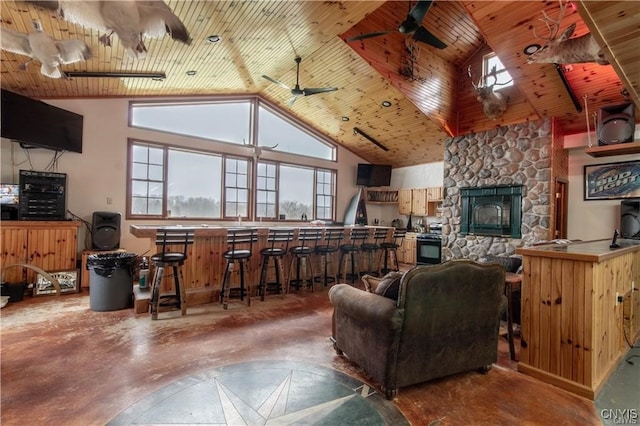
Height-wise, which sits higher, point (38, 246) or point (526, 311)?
point (38, 246)

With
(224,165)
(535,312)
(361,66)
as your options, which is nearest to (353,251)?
(535,312)

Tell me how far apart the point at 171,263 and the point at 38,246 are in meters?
2.62

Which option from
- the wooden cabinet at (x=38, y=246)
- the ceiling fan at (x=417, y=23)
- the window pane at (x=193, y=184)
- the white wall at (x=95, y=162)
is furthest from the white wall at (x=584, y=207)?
the wooden cabinet at (x=38, y=246)

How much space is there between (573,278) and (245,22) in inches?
179

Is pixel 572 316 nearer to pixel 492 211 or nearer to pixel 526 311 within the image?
pixel 526 311

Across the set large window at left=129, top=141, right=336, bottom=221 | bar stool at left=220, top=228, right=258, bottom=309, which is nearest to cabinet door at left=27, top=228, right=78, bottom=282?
large window at left=129, top=141, right=336, bottom=221

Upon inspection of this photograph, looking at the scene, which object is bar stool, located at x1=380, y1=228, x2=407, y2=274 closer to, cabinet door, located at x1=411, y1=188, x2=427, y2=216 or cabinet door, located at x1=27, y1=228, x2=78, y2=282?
cabinet door, located at x1=411, y1=188, x2=427, y2=216

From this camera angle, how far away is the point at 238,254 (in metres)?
4.09

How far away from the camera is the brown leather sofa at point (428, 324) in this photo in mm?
2084

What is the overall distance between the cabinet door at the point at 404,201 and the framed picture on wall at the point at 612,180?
12.8ft

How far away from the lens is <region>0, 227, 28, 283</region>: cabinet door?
4336 mm

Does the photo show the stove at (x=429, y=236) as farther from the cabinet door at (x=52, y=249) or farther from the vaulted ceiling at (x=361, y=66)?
the cabinet door at (x=52, y=249)

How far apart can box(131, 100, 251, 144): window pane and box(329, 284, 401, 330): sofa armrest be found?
17.9ft

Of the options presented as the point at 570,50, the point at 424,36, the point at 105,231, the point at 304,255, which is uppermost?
the point at 424,36
